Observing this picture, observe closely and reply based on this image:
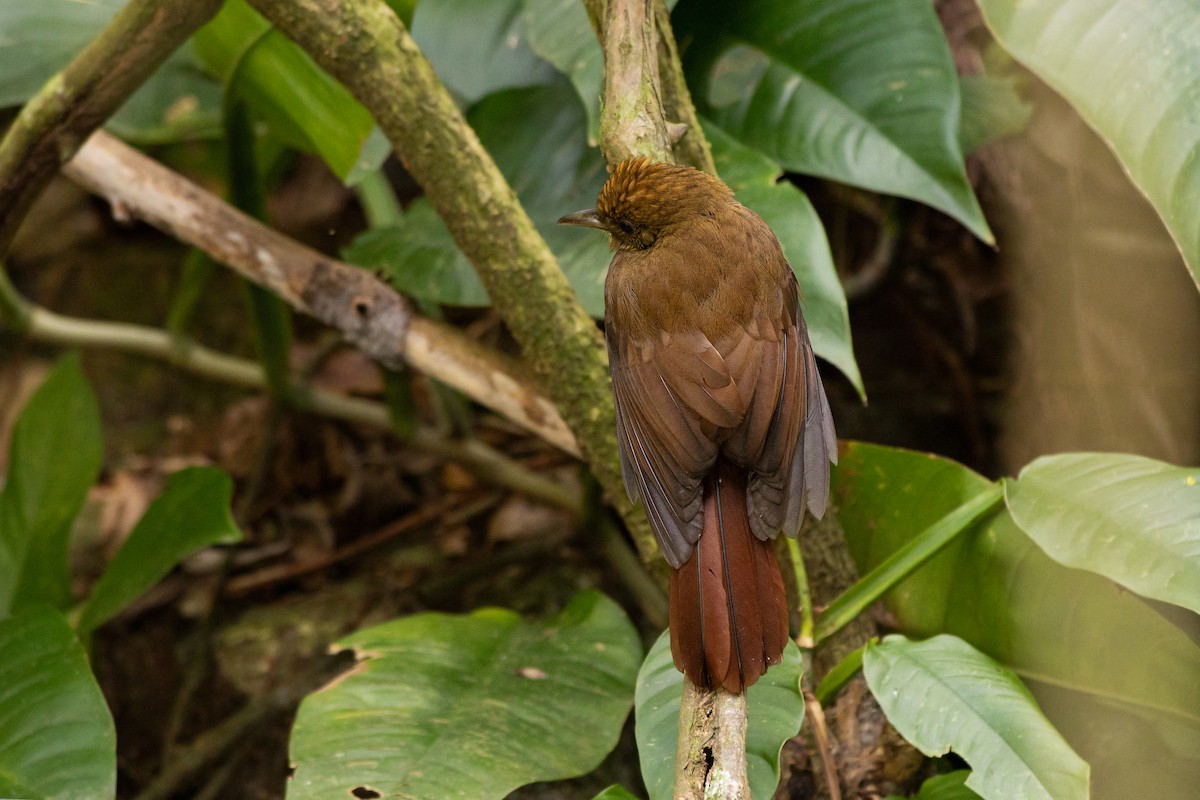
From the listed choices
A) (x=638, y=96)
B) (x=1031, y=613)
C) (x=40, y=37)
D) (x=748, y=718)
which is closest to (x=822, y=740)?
(x=748, y=718)

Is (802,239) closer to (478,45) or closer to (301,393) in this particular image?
(478,45)

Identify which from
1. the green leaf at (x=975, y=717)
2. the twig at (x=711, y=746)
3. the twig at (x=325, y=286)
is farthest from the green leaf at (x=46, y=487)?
the green leaf at (x=975, y=717)

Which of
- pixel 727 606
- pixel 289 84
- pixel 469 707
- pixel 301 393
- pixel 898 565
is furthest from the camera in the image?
pixel 301 393

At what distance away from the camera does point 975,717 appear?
4.53 feet

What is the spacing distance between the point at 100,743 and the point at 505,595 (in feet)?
4.31

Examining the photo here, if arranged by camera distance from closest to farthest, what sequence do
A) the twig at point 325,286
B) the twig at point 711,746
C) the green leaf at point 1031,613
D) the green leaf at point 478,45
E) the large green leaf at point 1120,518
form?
1. the twig at point 711,746
2. the large green leaf at point 1120,518
3. the green leaf at point 1031,613
4. the twig at point 325,286
5. the green leaf at point 478,45

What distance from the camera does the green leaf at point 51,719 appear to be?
154 cm

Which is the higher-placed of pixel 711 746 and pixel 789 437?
pixel 789 437

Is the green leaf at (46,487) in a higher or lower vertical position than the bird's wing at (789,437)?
lower

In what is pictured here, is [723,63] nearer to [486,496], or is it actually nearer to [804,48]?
[804,48]

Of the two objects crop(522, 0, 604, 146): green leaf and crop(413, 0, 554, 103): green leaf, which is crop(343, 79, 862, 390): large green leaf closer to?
crop(413, 0, 554, 103): green leaf

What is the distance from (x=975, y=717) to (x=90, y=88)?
5.32 feet

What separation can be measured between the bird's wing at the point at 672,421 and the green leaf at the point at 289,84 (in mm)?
818

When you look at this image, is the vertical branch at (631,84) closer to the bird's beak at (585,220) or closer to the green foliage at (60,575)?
the bird's beak at (585,220)
